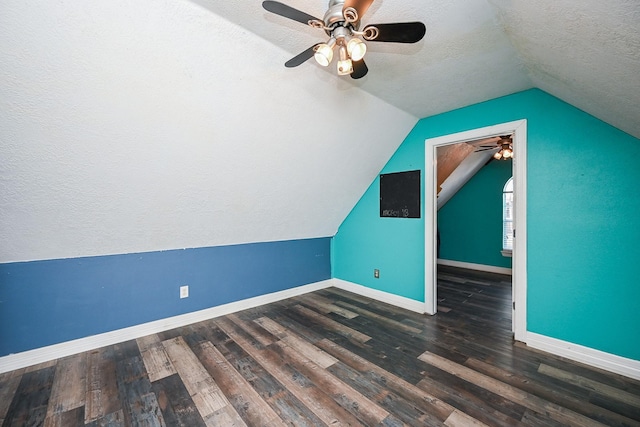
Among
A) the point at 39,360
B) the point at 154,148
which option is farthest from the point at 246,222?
the point at 39,360

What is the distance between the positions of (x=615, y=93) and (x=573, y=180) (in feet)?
2.94

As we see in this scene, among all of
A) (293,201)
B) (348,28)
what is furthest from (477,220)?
(348,28)

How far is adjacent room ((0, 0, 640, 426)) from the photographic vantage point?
147 centimetres

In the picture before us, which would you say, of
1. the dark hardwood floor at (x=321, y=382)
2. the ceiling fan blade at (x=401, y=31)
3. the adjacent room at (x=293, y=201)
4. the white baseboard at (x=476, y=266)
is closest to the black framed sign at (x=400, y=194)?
the adjacent room at (x=293, y=201)

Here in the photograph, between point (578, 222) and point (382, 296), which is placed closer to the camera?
point (578, 222)

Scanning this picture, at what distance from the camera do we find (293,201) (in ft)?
10.7

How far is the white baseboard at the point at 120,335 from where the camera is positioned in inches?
84.9

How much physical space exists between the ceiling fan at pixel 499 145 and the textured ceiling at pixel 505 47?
5.32 ft

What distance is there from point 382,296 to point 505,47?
2921mm

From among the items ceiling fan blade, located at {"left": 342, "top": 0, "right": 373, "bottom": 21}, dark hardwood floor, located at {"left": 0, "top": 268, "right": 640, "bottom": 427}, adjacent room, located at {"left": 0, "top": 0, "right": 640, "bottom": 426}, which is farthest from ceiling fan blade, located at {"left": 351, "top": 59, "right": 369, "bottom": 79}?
dark hardwood floor, located at {"left": 0, "top": 268, "right": 640, "bottom": 427}

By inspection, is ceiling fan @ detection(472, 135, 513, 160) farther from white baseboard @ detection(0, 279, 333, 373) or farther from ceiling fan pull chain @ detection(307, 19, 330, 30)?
white baseboard @ detection(0, 279, 333, 373)

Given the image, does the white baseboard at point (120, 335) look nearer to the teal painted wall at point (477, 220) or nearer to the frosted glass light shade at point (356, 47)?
the frosted glass light shade at point (356, 47)

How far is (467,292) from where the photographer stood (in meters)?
3.95

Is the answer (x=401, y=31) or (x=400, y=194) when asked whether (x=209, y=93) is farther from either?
(x=400, y=194)
